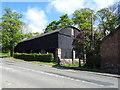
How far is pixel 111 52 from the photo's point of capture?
1628cm

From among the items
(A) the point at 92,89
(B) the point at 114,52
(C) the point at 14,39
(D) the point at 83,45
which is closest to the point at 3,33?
(C) the point at 14,39

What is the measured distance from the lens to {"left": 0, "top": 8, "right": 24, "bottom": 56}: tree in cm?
4000

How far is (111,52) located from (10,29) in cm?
3522

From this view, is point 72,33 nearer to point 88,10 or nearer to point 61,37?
point 61,37

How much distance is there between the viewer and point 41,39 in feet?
109

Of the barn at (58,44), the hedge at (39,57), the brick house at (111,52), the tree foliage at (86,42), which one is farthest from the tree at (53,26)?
the brick house at (111,52)

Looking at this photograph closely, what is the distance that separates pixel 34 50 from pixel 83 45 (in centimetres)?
2044

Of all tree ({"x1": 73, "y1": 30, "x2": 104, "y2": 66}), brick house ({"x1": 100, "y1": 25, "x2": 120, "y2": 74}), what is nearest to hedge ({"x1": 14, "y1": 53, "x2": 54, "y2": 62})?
tree ({"x1": 73, "y1": 30, "x2": 104, "y2": 66})

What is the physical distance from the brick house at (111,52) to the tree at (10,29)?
31.2 metres

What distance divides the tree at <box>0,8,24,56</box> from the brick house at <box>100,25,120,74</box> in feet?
103

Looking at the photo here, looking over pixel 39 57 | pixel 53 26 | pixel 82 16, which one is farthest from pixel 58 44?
pixel 53 26

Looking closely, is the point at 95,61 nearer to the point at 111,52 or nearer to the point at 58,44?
the point at 111,52

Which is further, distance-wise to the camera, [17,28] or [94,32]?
[17,28]

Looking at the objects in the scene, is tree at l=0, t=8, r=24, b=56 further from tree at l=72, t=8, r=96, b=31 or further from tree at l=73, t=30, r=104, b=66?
tree at l=73, t=30, r=104, b=66
